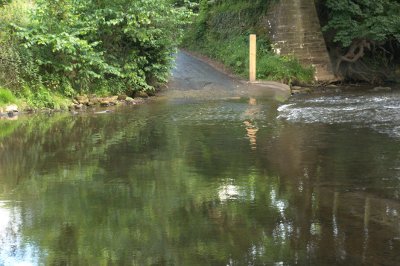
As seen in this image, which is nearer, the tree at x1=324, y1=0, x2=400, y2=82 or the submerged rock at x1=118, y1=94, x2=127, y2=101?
the submerged rock at x1=118, y1=94, x2=127, y2=101

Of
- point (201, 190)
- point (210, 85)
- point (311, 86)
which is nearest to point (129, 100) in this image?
point (210, 85)

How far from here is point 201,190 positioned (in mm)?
7309

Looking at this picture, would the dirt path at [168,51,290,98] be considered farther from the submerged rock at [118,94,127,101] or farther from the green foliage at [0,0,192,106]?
the submerged rock at [118,94,127,101]

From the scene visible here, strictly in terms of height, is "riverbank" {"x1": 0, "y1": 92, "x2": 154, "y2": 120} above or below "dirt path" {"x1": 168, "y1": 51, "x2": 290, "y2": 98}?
above

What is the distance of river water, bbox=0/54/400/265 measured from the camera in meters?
5.21

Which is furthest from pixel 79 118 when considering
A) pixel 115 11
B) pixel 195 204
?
pixel 195 204

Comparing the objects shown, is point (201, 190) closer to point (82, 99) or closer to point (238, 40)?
point (82, 99)

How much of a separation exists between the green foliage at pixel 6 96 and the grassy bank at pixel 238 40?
1153cm

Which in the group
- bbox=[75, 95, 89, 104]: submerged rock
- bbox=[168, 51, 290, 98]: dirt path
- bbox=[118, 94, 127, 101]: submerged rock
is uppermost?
bbox=[75, 95, 89, 104]: submerged rock

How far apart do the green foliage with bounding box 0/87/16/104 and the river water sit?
1.53 meters

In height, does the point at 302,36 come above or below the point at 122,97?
above

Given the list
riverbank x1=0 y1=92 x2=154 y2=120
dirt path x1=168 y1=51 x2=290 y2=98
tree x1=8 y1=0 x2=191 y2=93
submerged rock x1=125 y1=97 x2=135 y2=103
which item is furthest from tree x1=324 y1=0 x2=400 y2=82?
submerged rock x1=125 y1=97 x2=135 y2=103

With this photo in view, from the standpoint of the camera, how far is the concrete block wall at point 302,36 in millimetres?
25719

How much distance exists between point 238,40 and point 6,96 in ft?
47.2
